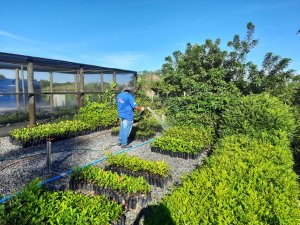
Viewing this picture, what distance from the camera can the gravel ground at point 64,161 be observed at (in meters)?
4.48

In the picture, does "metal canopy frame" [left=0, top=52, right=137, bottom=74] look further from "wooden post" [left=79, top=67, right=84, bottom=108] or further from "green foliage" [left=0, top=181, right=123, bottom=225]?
"green foliage" [left=0, top=181, right=123, bottom=225]

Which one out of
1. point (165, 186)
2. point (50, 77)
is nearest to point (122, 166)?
point (165, 186)

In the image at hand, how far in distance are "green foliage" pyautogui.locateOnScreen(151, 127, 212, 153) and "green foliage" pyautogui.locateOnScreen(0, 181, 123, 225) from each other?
3872mm

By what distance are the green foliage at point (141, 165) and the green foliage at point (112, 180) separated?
2.46ft

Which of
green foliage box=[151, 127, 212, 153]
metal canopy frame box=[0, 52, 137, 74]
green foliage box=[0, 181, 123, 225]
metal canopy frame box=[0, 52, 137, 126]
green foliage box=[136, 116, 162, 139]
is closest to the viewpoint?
green foliage box=[0, 181, 123, 225]

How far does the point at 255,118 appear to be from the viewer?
5.76m

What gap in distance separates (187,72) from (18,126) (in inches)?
436

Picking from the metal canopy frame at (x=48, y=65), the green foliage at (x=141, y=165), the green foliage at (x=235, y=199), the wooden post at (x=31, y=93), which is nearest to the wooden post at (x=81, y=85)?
the metal canopy frame at (x=48, y=65)

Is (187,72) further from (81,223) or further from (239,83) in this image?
(81,223)

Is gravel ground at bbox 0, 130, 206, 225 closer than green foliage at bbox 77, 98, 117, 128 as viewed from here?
Yes

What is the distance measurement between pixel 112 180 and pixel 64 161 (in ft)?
7.75

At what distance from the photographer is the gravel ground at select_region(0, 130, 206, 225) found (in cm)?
448

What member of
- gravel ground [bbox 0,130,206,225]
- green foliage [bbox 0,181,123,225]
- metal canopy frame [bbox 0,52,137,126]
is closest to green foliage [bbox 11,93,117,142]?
gravel ground [bbox 0,130,206,225]

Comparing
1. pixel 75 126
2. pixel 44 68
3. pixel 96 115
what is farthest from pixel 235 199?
pixel 44 68
